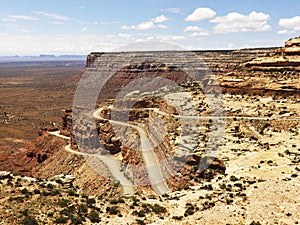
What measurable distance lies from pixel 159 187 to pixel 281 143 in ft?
38.5

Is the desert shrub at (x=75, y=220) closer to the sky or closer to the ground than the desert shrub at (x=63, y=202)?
closer to the ground

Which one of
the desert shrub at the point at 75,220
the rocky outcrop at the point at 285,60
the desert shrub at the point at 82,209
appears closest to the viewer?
the desert shrub at the point at 75,220

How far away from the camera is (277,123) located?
37375 mm

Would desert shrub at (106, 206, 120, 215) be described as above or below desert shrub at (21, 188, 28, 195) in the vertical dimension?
below

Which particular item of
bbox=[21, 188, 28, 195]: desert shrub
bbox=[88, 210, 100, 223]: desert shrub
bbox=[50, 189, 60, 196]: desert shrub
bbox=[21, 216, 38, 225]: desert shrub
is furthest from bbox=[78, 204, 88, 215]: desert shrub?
bbox=[21, 188, 28, 195]: desert shrub

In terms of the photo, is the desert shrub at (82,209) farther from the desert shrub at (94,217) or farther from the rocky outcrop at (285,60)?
the rocky outcrop at (285,60)

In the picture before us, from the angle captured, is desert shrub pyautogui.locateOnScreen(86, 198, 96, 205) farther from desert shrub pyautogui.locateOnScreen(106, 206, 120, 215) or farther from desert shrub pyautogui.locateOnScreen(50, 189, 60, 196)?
desert shrub pyautogui.locateOnScreen(50, 189, 60, 196)

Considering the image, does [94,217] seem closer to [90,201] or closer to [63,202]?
[90,201]

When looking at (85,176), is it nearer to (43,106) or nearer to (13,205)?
(13,205)

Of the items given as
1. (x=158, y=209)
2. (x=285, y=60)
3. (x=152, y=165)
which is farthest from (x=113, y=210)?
(x=285, y=60)

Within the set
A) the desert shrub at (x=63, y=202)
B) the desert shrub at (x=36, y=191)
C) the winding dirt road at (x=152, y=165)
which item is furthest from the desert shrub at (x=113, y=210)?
the winding dirt road at (x=152, y=165)

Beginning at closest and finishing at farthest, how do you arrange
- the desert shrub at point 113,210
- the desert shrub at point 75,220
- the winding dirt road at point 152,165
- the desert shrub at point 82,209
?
the desert shrub at point 75,220 → the desert shrub at point 82,209 → the desert shrub at point 113,210 → the winding dirt road at point 152,165

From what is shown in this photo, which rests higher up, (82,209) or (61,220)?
(61,220)

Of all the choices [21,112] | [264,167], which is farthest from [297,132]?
[21,112]
